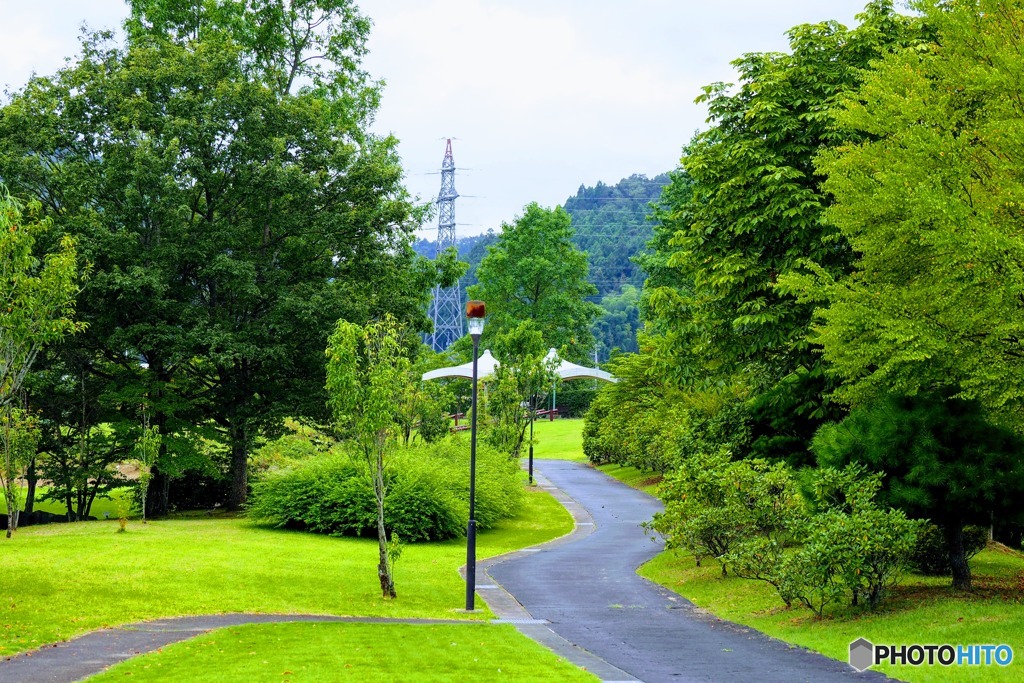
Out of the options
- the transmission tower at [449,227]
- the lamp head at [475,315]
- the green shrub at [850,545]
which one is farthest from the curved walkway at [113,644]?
the transmission tower at [449,227]

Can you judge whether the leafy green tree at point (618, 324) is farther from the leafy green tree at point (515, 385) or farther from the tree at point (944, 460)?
the tree at point (944, 460)

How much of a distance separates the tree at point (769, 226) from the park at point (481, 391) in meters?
0.11

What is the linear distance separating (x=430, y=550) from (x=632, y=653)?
1453 centimetres

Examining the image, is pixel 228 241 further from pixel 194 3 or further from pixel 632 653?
pixel 632 653

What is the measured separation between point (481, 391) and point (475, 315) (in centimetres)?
2504

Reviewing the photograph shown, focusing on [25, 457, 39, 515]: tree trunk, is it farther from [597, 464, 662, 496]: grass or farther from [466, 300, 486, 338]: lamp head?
[597, 464, 662, 496]: grass

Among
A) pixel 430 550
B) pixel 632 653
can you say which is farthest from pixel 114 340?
pixel 632 653

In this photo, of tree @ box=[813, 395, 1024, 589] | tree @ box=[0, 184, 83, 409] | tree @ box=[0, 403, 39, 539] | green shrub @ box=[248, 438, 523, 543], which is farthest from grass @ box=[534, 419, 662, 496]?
tree @ box=[0, 184, 83, 409]

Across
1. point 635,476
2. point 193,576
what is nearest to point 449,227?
point 635,476

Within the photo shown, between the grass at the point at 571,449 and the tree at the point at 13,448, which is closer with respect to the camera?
the tree at the point at 13,448

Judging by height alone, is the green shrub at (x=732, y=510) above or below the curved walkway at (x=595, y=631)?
above

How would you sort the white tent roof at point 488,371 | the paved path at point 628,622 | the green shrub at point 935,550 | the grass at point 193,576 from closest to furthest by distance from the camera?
the paved path at point 628,622 → the grass at point 193,576 → the green shrub at point 935,550 → the white tent roof at point 488,371

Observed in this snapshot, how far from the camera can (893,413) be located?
57.7 feet

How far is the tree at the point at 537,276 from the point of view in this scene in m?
73.2
